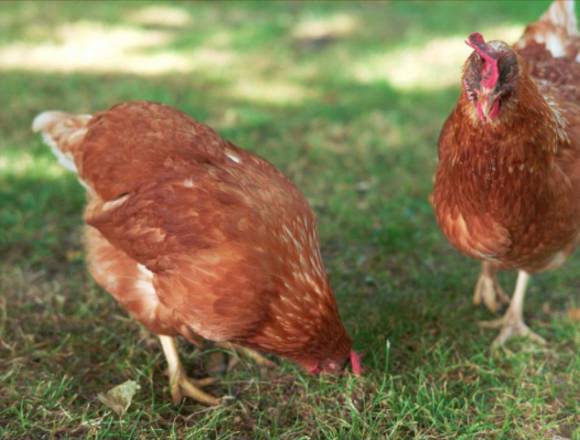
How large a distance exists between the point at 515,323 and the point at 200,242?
1.71 meters

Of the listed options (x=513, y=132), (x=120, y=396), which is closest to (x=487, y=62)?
(x=513, y=132)

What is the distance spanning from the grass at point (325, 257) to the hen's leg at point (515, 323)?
0.19 ft

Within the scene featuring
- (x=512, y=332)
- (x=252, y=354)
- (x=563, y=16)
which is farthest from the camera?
(x=563, y=16)

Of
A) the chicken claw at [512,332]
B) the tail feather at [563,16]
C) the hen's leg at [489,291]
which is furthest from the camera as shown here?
the tail feather at [563,16]

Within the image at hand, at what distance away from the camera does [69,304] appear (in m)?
3.24

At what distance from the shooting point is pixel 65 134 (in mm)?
3023

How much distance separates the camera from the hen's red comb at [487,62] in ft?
6.91

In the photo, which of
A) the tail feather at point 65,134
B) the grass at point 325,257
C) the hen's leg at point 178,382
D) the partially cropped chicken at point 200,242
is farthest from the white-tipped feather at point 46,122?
the hen's leg at point 178,382

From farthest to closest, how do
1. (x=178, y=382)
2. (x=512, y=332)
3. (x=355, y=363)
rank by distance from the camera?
(x=512, y=332)
(x=178, y=382)
(x=355, y=363)

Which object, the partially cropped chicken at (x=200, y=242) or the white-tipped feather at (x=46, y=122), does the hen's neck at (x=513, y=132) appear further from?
the white-tipped feather at (x=46, y=122)

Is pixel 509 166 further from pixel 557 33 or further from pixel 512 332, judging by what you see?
pixel 557 33

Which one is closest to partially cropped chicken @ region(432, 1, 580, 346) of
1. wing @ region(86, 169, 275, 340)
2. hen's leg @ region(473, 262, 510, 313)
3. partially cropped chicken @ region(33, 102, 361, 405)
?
hen's leg @ region(473, 262, 510, 313)

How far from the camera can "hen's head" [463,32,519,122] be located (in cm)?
212

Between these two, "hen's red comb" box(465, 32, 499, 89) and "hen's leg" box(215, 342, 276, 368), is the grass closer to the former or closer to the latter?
"hen's leg" box(215, 342, 276, 368)
